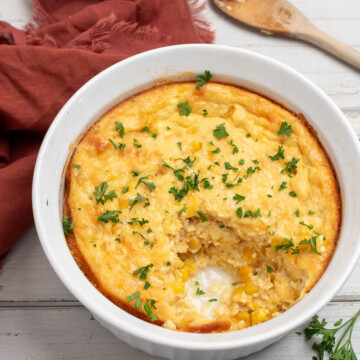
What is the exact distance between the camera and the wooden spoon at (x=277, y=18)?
169 inches

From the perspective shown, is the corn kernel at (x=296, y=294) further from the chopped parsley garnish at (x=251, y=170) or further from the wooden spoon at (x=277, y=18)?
the wooden spoon at (x=277, y=18)

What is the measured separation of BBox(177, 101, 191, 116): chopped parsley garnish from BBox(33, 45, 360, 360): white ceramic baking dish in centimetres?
20

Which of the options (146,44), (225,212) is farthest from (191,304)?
(146,44)

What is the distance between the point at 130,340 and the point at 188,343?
60cm

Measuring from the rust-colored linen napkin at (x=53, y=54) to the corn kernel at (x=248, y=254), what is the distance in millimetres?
1640

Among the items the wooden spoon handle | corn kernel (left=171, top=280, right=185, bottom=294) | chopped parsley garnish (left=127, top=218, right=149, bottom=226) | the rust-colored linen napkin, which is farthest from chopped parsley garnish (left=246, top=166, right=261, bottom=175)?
the wooden spoon handle

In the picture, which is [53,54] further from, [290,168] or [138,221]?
[290,168]

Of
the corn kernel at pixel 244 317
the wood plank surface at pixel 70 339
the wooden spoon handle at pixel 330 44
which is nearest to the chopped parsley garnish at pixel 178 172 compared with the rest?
the corn kernel at pixel 244 317

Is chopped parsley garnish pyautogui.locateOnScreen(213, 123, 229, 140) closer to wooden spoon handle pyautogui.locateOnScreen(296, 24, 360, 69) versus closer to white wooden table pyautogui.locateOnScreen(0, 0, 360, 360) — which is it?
white wooden table pyautogui.locateOnScreen(0, 0, 360, 360)

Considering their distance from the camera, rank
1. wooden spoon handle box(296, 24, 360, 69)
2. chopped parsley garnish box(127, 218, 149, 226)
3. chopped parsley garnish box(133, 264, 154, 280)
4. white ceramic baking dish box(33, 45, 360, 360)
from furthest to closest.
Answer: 1. wooden spoon handle box(296, 24, 360, 69)
2. chopped parsley garnish box(127, 218, 149, 226)
3. chopped parsley garnish box(133, 264, 154, 280)
4. white ceramic baking dish box(33, 45, 360, 360)

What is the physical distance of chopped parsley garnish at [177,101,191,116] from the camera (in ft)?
11.5

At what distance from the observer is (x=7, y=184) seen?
3.59m

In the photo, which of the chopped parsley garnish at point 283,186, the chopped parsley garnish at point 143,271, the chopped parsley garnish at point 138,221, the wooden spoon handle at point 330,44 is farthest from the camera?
the wooden spoon handle at point 330,44

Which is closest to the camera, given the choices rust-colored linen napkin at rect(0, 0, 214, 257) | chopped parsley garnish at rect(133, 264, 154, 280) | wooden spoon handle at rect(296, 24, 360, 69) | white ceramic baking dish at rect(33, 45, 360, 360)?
white ceramic baking dish at rect(33, 45, 360, 360)
